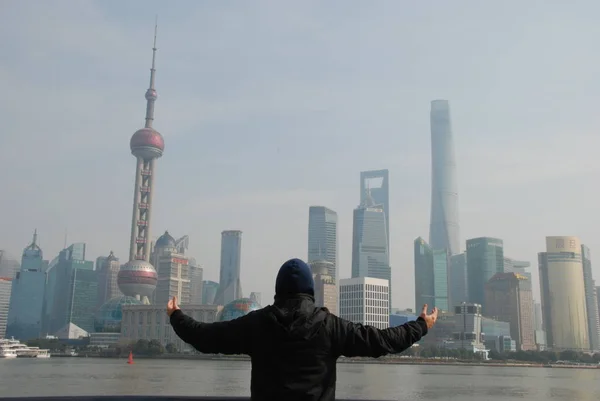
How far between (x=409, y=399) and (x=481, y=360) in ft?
356

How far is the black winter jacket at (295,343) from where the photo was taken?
3.02 meters

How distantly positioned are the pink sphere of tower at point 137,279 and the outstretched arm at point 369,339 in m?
172

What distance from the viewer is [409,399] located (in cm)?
3706

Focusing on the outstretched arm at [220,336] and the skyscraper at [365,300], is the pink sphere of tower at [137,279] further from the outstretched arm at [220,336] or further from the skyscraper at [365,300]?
the outstretched arm at [220,336]

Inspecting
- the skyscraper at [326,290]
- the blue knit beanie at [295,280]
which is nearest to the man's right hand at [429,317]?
the blue knit beanie at [295,280]

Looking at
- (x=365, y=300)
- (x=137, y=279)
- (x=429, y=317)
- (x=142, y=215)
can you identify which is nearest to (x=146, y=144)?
(x=142, y=215)

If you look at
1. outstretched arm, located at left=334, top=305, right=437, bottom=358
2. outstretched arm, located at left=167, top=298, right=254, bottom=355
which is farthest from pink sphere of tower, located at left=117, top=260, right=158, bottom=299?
outstretched arm, located at left=334, top=305, right=437, bottom=358

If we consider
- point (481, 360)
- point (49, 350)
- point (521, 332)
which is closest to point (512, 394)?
point (481, 360)

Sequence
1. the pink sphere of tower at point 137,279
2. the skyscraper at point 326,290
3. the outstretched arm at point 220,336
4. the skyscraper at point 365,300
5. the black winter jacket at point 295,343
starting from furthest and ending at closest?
the skyscraper at point 326,290
the skyscraper at point 365,300
the pink sphere of tower at point 137,279
the outstretched arm at point 220,336
the black winter jacket at point 295,343

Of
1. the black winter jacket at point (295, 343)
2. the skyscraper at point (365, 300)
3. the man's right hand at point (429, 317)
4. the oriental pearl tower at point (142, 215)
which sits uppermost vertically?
the oriental pearl tower at point (142, 215)

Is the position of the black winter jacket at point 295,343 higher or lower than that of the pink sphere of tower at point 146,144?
lower

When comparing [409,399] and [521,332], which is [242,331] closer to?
[409,399]

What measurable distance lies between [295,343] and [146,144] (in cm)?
18649

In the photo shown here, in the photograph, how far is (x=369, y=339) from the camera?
310 centimetres
